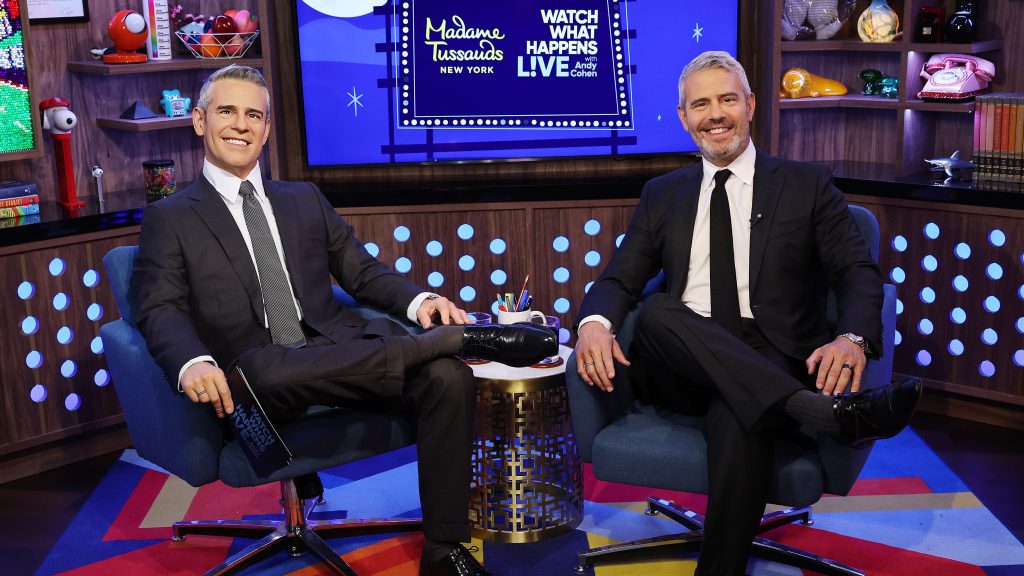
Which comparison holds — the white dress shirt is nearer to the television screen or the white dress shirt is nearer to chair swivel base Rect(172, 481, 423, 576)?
chair swivel base Rect(172, 481, 423, 576)

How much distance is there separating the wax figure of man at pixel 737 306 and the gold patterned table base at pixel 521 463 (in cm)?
27

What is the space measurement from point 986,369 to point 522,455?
194 centimetres

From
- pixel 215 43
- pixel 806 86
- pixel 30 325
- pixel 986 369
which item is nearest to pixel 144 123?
pixel 215 43

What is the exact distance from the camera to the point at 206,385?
2.82 meters

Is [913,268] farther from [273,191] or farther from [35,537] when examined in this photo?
[35,537]

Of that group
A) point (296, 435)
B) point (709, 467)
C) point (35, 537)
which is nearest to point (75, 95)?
point (35, 537)

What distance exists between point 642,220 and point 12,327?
2162mm

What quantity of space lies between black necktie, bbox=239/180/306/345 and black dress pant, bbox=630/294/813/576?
1.01m

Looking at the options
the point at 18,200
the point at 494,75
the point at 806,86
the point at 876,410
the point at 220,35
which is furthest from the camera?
the point at 806,86

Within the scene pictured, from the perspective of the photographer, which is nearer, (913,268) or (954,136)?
(913,268)

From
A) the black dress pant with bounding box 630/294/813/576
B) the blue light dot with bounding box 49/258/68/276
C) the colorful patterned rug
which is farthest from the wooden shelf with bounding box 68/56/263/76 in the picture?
the black dress pant with bounding box 630/294/813/576

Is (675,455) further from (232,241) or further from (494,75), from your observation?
(494,75)

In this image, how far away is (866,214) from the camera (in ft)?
10.8

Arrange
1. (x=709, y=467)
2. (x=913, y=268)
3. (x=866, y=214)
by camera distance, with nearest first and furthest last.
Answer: (x=709, y=467) < (x=866, y=214) < (x=913, y=268)
